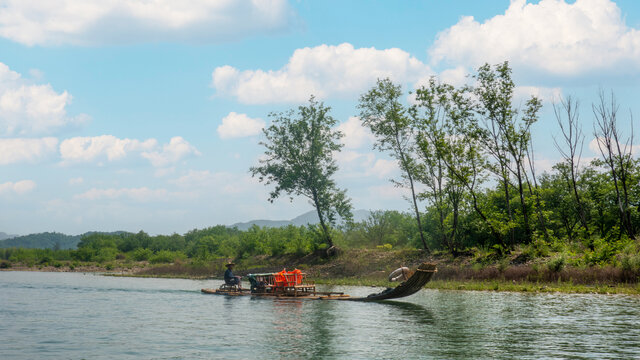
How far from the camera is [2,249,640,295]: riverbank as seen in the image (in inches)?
1390

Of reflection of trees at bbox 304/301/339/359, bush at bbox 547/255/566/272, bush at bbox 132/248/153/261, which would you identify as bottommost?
reflection of trees at bbox 304/301/339/359

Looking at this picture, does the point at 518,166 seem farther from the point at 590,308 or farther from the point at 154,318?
the point at 154,318

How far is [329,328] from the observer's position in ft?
73.1

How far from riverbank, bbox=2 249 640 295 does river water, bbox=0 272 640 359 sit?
13.5 feet

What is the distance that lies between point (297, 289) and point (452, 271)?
1591 centimetres

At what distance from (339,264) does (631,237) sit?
26.9 meters

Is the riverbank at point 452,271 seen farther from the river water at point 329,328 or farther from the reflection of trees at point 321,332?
the reflection of trees at point 321,332

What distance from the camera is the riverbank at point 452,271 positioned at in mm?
35312

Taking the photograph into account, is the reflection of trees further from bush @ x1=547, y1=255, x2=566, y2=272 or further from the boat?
bush @ x1=547, y1=255, x2=566, y2=272

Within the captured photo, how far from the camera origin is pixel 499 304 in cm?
2902

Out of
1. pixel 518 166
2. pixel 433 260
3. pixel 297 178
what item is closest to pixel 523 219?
pixel 518 166

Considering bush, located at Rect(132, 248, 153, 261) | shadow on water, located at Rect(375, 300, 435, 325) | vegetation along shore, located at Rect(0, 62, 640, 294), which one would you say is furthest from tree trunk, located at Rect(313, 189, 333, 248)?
bush, located at Rect(132, 248, 153, 261)

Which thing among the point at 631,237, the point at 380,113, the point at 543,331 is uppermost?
the point at 380,113

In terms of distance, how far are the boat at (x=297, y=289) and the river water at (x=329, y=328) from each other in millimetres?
855
